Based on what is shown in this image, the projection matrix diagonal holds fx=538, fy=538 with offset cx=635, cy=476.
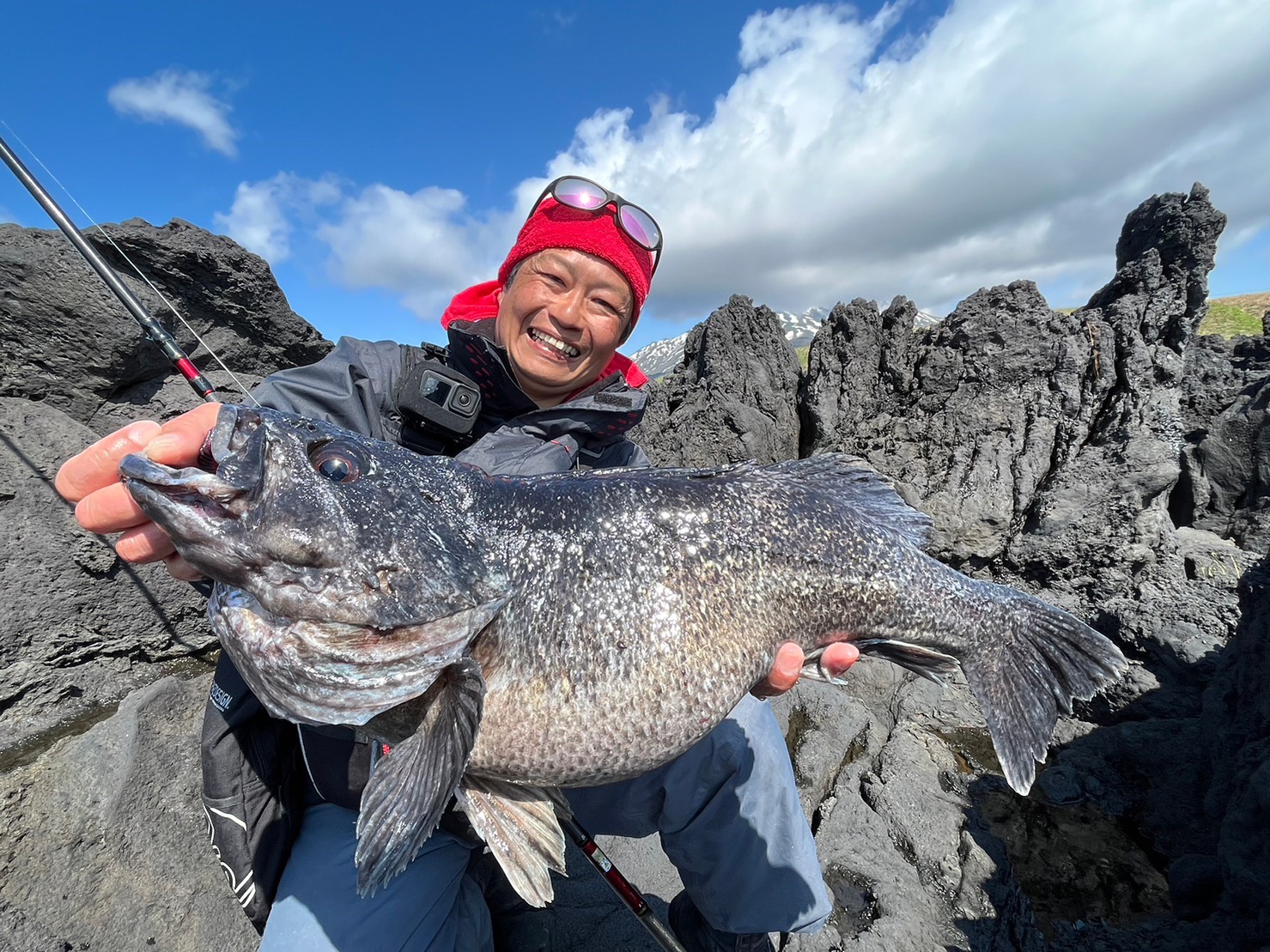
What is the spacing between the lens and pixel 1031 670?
259 centimetres

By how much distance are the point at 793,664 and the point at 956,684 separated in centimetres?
440

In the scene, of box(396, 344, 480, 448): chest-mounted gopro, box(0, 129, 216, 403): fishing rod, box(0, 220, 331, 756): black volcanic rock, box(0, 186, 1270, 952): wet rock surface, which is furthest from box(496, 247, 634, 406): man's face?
box(0, 186, 1270, 952): wet rock surface

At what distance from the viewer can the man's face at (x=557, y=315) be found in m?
3.23

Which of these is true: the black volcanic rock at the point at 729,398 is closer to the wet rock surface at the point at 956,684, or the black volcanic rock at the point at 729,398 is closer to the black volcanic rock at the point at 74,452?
the wet rock surface at the point at 956,684

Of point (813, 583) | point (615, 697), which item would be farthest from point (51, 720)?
point (813, 583)

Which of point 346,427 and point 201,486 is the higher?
point 346,427

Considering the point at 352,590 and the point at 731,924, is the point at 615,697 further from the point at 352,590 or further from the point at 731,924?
the point at 731,924

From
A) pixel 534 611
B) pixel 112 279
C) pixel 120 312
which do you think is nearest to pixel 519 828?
pixel 534 611

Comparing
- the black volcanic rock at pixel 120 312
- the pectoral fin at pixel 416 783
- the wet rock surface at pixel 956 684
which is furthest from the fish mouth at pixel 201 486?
the black volcanic rock at pixel 120 312

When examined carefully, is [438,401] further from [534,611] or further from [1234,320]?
[1234,320]

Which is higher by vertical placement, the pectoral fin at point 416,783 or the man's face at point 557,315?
the man's face at point 557,315

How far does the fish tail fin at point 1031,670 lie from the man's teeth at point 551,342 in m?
2.64

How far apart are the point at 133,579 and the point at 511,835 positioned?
3.75m

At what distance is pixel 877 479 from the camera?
2723mm
